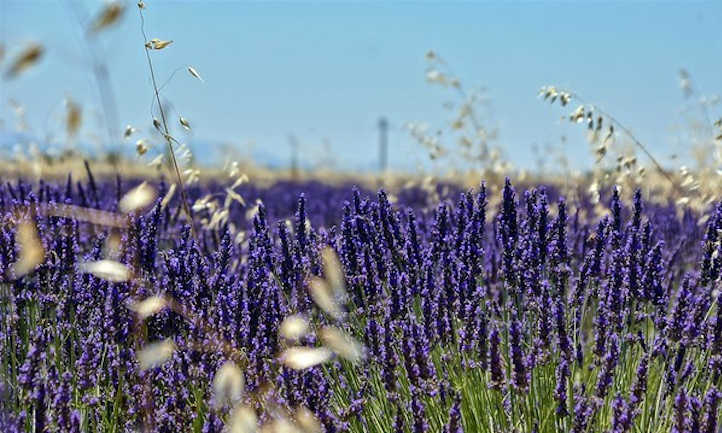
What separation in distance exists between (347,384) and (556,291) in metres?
0.78

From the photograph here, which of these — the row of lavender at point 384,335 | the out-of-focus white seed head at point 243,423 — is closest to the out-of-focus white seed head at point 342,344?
the row of lavender at point 384,335

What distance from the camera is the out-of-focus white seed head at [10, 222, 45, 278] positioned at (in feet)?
8.14

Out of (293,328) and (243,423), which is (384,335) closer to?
(293,328)

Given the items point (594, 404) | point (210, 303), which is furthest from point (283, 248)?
point (594, 404)

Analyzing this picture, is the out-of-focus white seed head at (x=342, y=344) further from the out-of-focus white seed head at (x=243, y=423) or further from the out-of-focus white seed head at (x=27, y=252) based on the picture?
the out-of-focus white seed head at (x=27, y=252)

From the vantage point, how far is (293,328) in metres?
2.37

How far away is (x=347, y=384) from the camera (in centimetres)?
302

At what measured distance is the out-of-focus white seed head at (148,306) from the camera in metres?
2.32

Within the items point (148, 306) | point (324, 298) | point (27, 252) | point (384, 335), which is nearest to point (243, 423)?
point (148, 306)

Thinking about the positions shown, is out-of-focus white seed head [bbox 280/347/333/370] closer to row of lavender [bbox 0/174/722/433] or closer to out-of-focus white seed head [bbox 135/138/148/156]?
row of lavender [bbox 0/174/722/433]

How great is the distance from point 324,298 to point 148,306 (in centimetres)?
65

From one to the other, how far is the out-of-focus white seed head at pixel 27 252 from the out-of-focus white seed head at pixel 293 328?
2.36 feet

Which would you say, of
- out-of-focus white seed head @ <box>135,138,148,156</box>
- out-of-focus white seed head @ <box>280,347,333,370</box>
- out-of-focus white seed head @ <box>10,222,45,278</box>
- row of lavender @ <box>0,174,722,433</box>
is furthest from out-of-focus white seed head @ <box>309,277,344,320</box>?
out-of-focus white seed head @ <box>135,138,148,156</box>

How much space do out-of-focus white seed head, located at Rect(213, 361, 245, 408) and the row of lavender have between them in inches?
3.5
